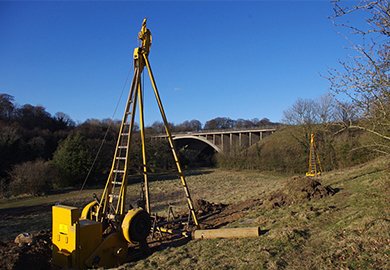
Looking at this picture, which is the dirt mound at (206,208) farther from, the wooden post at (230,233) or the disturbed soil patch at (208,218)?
the wooden post at (230,233)

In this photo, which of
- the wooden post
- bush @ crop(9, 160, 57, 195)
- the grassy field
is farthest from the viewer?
bush @ crop(9, 160, 57, 195)

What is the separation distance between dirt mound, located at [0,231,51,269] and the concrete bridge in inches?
1724

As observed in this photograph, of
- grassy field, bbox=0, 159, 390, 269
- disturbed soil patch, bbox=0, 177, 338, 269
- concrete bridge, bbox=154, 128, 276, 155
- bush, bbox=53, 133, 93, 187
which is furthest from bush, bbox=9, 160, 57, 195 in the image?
grassy field, bbox=0, 159, 390, 269

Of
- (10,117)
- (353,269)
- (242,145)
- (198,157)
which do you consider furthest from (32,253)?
(198,157)

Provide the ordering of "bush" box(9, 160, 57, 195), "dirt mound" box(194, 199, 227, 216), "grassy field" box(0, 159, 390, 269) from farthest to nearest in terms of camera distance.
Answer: "bush" box(9, 160, 57, 195), "dirt mound" box(194, 199, 227, 216), "grassy field" box(0, 159, 390, 269)

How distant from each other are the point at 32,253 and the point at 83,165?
32.2 metres

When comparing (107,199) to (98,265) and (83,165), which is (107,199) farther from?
(83,165)

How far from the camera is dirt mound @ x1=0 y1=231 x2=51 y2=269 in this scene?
8.71 metres

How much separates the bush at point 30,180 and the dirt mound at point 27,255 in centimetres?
2528

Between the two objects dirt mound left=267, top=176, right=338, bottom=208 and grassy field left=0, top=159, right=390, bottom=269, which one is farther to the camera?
dirt mound left=267, top=176, right=338, bottom=208

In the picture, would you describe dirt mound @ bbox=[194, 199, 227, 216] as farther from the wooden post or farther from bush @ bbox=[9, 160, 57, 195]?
bush @ bbox=[9, 160, 57, 195]

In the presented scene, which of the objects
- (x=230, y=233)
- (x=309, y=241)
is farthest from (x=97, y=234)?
(x=309, y=241)

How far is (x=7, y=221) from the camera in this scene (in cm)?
2145

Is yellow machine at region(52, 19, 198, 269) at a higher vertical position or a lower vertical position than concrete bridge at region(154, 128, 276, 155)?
lower
